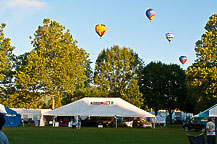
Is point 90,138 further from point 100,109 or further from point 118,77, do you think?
point 118,77

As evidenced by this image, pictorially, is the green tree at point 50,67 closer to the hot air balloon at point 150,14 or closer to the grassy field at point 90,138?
the hot air balloon at point 150,14

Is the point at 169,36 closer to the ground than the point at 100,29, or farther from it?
farther from it

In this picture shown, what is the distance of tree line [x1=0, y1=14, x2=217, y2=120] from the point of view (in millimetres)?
58000

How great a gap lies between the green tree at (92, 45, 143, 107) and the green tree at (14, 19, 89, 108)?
5861mm

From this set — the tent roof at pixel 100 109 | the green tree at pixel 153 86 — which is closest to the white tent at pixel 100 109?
the tent roof at pixel 100 109

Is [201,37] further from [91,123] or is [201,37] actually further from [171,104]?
[171,104]

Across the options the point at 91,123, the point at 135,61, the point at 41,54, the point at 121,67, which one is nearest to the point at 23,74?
the point at 41,54

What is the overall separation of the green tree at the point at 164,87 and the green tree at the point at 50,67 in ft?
51.3

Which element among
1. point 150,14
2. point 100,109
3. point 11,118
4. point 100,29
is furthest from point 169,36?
point 11,118

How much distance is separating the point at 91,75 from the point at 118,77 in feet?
37.6

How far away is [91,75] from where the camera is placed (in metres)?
78.9

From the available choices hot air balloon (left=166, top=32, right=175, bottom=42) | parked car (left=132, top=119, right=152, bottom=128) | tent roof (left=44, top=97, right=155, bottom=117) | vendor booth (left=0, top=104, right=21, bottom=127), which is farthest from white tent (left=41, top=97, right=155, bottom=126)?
hot air balloon (left=166, top=32, right=175, bottom=42)

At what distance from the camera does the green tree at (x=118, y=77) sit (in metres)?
67.9

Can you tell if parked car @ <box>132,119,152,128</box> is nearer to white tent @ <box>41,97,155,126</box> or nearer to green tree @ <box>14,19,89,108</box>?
white tent @ <box>41,97,155,126</box>
